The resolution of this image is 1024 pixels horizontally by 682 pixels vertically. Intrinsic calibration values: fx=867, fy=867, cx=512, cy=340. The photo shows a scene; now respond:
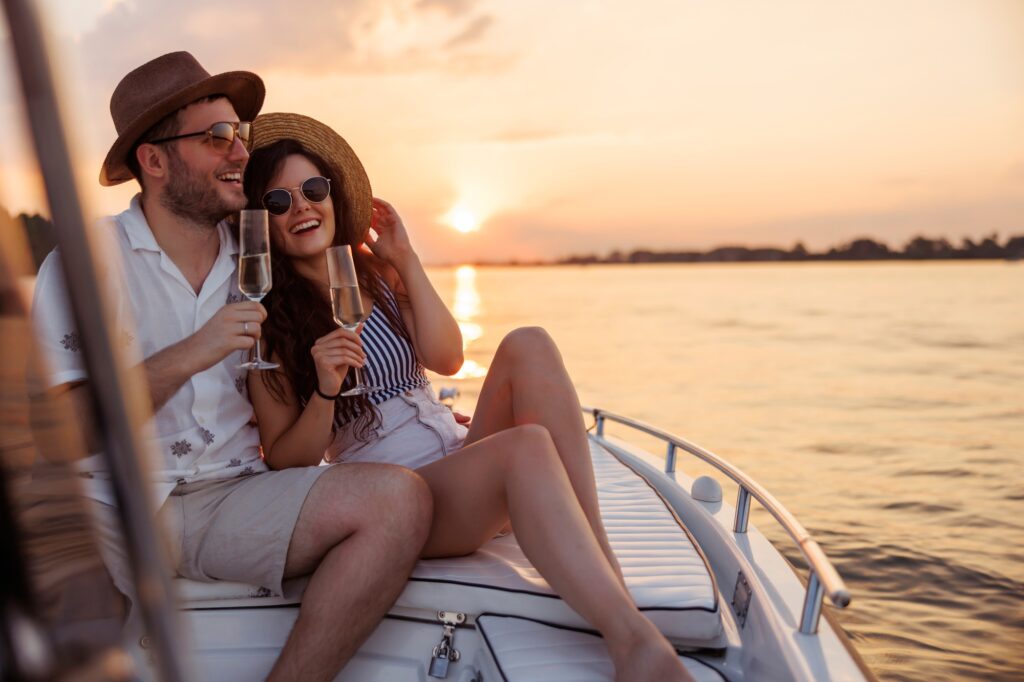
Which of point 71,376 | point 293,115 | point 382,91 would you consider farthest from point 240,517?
point 382,91

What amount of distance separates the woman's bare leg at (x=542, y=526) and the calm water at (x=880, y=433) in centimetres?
311

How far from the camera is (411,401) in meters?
2.69

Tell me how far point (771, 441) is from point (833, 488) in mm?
2165

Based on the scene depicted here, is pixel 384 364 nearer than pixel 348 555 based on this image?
No

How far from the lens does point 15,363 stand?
569 millimetres

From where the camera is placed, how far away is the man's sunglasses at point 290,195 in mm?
2557

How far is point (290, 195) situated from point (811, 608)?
71.3 inches

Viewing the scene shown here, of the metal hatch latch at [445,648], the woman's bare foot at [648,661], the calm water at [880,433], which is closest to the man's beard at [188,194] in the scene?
the metal hatch latch at [445,648]

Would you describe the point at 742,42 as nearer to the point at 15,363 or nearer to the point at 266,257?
the point at 266,257

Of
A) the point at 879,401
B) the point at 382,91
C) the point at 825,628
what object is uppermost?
the point at 382,91

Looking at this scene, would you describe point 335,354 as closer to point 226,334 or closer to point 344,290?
point 344,290

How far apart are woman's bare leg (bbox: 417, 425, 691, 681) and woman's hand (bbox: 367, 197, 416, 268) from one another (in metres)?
0.84

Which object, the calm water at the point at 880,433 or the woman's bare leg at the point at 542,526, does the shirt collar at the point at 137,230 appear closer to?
the woman's bare leg at the point at 542,526

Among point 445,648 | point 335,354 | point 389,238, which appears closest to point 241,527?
point 335,354
